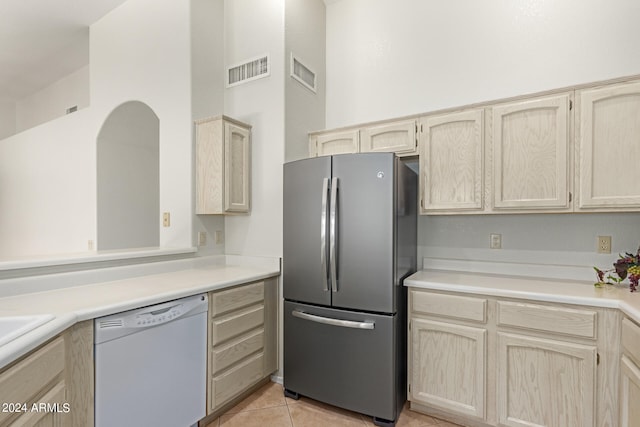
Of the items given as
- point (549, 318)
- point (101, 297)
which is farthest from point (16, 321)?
point (549, 318)

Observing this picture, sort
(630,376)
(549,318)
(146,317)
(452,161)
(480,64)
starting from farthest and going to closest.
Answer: (480,64)
(452,161)
(549,318)
(146,317)
(630,376)

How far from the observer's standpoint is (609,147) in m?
1.84

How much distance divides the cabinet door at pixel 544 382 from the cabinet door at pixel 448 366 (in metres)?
0.11

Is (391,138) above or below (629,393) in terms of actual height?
above

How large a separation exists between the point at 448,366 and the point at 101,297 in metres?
2.05

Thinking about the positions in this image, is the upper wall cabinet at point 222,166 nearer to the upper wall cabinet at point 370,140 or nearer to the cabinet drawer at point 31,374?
the upper wall cabinet at point 370,140

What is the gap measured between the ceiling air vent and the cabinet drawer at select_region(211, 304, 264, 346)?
1936 millimetres

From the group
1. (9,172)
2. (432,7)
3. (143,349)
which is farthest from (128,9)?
(9,172)

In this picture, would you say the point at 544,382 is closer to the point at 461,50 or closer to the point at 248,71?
the point at 461,50

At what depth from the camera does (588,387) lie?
166 centimetres

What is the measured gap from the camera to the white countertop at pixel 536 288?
163 cm

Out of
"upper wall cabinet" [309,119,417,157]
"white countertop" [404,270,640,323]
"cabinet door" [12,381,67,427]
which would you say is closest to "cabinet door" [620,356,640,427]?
"white countertop" [404,270,640,323]

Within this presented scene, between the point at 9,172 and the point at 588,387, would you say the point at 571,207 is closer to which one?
the point at 588,387

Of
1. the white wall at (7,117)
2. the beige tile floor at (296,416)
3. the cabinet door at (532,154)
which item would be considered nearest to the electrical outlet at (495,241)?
the cabinet door at (532,154)
